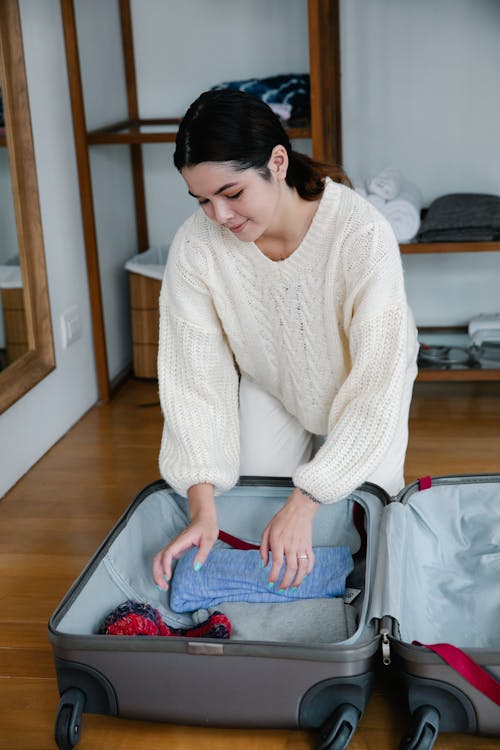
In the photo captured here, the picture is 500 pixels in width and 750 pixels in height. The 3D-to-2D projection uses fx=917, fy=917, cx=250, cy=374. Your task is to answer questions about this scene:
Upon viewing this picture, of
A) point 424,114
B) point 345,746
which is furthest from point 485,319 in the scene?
point 345,746

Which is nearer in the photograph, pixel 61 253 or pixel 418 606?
pixel 418 606

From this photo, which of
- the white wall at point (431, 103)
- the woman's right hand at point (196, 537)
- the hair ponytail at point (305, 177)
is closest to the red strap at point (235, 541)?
the woman's right hand at point (196, 537)

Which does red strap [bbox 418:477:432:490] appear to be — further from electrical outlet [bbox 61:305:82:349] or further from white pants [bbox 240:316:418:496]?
electrical outlet [bbox 61:305:82:349]

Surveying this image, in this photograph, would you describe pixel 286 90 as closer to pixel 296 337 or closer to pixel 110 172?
pixel 110 172

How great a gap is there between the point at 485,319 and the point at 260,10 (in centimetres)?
111

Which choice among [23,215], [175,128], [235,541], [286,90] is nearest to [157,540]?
[235,541]

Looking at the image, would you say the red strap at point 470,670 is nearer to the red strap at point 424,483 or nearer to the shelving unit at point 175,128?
the red strap at point 424,483

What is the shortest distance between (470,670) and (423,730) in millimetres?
111

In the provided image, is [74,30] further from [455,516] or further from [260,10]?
[455,516]

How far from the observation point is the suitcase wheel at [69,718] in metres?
1.22

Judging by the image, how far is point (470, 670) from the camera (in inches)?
44.4

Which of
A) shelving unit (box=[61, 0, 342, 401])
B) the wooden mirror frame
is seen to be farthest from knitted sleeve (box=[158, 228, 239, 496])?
shelving unit (box=[61, 0, 342, 401])

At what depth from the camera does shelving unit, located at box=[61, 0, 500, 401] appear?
7.40 ft

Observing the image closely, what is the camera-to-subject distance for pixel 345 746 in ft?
3.91
